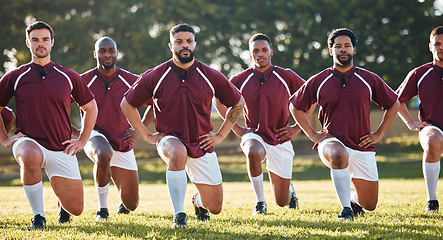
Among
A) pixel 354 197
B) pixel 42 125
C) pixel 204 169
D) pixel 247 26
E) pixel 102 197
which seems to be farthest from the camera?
pixel 247 26

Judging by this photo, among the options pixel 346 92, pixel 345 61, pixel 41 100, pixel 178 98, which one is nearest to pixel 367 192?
pixel 346 92

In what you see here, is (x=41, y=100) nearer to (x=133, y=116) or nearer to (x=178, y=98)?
(x=133, y=116)

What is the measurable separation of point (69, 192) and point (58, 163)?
45cm

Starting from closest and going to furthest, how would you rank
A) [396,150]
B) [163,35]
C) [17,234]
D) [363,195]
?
[17,234] → [363,195] → [163,35] → [396,150]

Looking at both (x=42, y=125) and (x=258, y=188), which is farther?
(x=258, y=188)

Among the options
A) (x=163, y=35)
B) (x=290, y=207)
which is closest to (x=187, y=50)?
(x=290, y=207)

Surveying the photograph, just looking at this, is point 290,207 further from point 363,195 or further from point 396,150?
point 396,150

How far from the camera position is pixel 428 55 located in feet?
97.8

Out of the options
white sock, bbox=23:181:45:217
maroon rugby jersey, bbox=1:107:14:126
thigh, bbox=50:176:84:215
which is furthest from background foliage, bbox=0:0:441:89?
white sock, bbox=23:181:45:217

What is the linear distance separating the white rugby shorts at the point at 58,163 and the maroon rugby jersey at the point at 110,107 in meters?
1.41

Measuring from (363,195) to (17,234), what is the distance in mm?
4753

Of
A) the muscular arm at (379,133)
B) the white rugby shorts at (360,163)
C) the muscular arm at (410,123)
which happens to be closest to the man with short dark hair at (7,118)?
the white rugby shorts at (360,163)

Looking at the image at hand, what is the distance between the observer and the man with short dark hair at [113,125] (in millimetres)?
8484

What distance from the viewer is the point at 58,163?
6.94m
